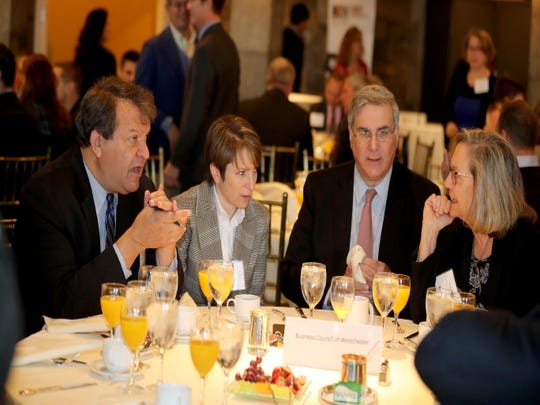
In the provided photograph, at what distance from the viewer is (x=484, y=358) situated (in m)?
1.24

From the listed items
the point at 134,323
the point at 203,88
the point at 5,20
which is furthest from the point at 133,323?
the point at 5,20

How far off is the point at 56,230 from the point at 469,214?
1442 mm

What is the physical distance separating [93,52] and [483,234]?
19.5ft

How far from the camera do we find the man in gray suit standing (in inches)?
228

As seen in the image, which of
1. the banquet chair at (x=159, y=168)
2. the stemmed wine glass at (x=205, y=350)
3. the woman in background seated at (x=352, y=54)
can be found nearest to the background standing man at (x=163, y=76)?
the banquet chair at (x=159, y=168)

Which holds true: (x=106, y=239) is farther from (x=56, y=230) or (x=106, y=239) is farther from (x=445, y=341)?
(x=445, y=341)

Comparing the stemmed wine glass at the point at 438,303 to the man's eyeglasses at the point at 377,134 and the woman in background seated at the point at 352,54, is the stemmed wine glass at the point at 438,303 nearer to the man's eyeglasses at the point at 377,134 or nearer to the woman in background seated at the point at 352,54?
the man's eyeglasses at the point at 377,134

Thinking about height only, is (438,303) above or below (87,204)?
below

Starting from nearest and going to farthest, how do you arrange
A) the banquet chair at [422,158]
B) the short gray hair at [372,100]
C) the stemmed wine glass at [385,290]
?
the stemmed wine glass at [385,290], the short gray hair at [372,100], the banquet chair at [422,158]

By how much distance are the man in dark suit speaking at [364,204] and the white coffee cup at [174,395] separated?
5.20 feet

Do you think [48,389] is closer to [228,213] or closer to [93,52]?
[228,213]

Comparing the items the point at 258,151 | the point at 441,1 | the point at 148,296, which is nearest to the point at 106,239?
the point at 258,151

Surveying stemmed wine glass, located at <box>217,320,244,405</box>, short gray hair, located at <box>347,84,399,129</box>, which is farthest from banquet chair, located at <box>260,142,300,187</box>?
stemmed wine glass, located at <box>217,320,244,405</box>

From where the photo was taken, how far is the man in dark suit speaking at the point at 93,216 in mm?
3014
